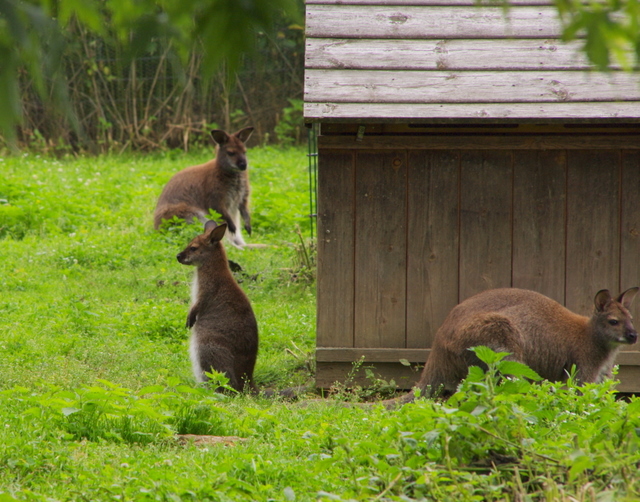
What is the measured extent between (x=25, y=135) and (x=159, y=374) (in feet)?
39.8

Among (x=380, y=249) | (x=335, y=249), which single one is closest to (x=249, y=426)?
(x=335, y=249)

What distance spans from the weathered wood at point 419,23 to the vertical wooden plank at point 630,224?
121 cm

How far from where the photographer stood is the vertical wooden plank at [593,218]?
6586mm

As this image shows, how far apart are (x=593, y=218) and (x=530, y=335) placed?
3.95ft

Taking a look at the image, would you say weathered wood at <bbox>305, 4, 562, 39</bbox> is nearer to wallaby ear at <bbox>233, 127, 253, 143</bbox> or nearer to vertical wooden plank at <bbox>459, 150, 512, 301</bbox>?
vertical wooden plank at <bbox>459, 150, 512, 301</bbox>

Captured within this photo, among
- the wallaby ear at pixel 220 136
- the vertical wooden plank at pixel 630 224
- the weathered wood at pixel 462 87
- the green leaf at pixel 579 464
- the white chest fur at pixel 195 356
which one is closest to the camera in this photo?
the green leaf at pixel 579 464

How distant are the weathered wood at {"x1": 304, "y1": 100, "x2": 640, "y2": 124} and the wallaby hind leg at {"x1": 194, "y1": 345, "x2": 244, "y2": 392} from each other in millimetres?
1986

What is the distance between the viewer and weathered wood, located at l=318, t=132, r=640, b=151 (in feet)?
21.3

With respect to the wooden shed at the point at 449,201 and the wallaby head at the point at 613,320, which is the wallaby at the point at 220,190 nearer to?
the wooden shed at the point at 449,201

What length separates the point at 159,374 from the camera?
22.5 feet

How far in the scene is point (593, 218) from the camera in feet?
21.7

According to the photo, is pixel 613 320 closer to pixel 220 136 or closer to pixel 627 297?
pixel 627 297

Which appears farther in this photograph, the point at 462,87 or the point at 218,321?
the point at 218,321

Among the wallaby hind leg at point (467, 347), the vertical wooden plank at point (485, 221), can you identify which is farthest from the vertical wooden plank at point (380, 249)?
the wallaby hind leg at point (467, 347)
